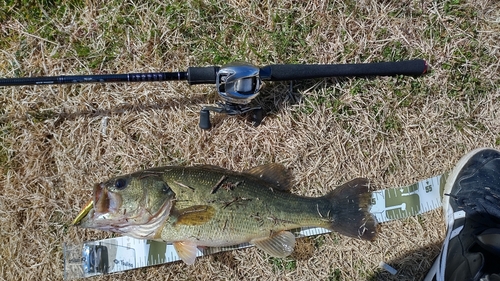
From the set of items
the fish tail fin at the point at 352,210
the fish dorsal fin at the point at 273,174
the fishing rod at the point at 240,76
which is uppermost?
the fishing rod at the point at 240,76

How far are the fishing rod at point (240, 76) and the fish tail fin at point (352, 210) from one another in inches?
36.1

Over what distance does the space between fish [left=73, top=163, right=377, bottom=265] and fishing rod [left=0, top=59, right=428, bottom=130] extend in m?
0.53

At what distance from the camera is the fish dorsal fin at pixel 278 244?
299cm

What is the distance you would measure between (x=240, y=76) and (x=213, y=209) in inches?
38.8

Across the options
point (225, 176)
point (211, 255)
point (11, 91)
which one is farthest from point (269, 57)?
point (11, 91)

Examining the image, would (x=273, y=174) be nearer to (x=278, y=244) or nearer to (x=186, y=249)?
(x=278, y=244)

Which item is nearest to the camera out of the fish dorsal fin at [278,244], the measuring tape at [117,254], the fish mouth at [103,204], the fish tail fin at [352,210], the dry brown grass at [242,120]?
the fish mouth at [103,204]

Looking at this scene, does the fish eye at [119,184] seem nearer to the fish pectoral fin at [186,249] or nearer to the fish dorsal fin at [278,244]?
the fish pectoral fin at [186,249]

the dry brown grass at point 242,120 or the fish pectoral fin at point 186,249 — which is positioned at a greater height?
the dry brown grass at point 242,120

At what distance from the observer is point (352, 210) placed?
10.3ft

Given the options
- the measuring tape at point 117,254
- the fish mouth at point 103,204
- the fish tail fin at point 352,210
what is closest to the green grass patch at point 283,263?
the measuring tape at point 117,254

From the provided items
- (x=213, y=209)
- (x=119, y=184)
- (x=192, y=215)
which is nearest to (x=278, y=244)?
(x=213, y=209)

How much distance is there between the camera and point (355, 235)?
3.13 m

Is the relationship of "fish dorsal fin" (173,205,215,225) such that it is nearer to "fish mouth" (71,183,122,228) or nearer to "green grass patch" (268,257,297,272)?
"fish mouth" (71,183,122,228)
